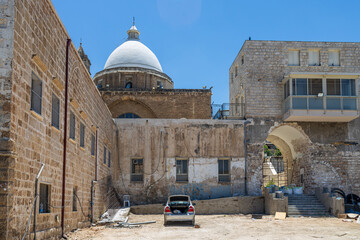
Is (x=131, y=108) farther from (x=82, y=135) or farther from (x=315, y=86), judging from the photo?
(x=82, y=135)

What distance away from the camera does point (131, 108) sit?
3331cm

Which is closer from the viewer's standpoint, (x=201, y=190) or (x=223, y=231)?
(x=223, y=231)

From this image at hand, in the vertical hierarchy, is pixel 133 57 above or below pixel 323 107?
above

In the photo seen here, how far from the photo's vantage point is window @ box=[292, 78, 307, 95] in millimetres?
24406


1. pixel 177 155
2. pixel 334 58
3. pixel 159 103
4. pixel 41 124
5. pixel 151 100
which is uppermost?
pixel 334 58

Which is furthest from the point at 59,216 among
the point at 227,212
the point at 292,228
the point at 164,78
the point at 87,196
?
the point at 164,78

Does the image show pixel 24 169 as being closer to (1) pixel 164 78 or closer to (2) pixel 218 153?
(2) pixel 218 153

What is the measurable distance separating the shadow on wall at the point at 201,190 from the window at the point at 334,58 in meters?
10.4

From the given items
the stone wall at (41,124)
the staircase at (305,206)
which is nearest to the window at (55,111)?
the stone wall at (41,124)

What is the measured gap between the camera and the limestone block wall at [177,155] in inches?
936

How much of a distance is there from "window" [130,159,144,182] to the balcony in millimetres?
9257

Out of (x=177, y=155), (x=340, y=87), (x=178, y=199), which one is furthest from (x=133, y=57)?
(x=178, y=199)

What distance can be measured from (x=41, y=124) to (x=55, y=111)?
5.16 feet

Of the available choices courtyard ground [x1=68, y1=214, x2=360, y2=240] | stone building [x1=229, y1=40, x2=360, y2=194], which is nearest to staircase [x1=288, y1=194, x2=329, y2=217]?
stone building [x1=229, y1=40, x2=360, y2=194]
